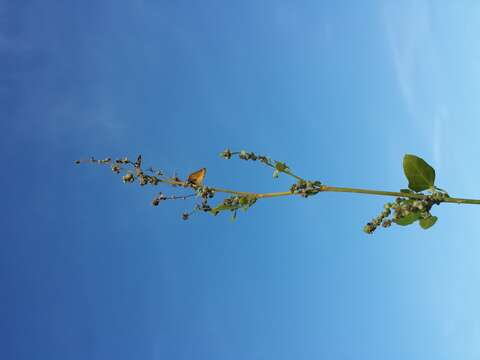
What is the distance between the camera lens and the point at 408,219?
12.9 feet

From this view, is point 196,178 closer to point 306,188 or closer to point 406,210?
point 306,188

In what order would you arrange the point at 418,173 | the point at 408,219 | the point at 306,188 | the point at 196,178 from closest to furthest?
the point at 306,188 → the point at 408,219 → the point at 418,173 → the point at 196,178

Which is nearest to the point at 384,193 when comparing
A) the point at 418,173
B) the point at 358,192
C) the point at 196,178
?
the point at 358,192

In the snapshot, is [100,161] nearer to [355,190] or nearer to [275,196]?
[275,196]

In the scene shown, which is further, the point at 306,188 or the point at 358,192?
the point at 306,188

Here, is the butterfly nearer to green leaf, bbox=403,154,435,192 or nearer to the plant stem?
the plant stem

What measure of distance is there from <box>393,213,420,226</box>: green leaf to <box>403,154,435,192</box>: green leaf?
325 millimetres

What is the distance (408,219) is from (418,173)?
44 cm

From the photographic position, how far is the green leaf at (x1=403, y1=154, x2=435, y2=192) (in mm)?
4094

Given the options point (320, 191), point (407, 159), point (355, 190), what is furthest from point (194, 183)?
point (407, 159)

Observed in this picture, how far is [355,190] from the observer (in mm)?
3445

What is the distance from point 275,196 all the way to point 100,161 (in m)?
1.92

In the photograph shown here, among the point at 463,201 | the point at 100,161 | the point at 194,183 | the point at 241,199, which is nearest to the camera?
the point at 463,201

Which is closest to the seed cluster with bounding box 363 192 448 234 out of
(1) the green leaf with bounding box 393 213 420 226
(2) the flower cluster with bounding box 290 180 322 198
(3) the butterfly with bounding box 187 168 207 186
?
(1) the green leaf with bounding box 393 213 420 226
